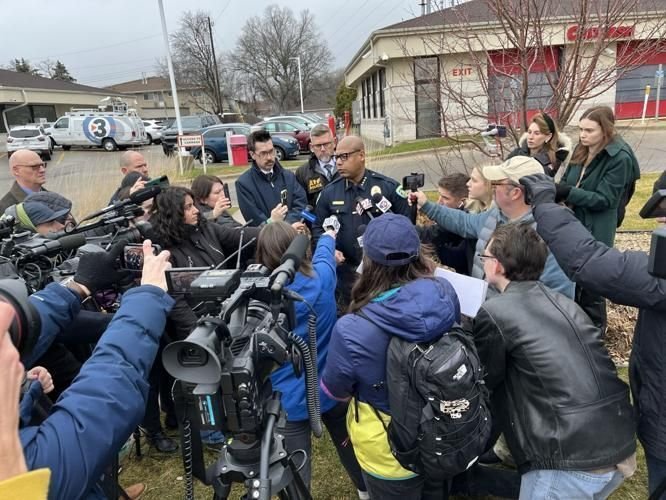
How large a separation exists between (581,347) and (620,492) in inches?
58.8

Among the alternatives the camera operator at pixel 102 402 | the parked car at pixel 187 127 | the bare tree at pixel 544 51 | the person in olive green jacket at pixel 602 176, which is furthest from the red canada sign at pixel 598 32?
the parked car at pixel 187 127

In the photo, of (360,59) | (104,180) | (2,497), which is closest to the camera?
(2,497)

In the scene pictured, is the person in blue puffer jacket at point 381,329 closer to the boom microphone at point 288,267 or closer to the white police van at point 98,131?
the boom microphone at point 288,267

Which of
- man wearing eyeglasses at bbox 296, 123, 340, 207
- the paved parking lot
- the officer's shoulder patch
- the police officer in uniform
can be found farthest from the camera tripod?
the paved parking lot

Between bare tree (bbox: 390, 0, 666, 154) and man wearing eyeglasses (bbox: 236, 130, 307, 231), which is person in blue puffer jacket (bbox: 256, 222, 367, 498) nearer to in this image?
man wearing eyeglasses (bbox: 236, 130, 307, 231)

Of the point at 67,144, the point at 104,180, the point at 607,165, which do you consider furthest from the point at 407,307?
the point at 67,144

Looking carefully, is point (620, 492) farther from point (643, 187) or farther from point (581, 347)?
point (643, 187)

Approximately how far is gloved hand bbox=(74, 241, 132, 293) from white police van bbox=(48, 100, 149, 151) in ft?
89.6

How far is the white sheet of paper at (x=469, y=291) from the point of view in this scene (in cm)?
250

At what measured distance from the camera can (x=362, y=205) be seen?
12.6 ft

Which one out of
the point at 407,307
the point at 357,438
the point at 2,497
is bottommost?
the point at 357,438

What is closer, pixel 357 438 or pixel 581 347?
pixel 581 347

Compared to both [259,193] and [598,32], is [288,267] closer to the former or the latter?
[259,193]

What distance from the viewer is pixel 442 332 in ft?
6.07
